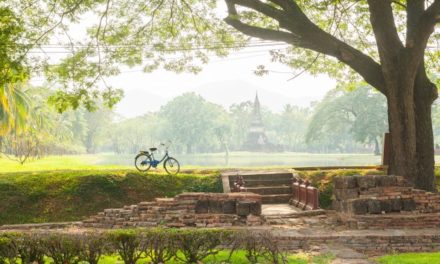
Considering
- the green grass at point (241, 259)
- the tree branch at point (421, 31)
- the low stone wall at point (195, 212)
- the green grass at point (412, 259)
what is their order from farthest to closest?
1. the tree branch at point (421, 31)
2. the low stone wall at point (195, 212)
3. the green grass at point (412, 259)
4. the green grass at point (241, 259)

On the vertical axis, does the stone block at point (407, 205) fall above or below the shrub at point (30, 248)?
above

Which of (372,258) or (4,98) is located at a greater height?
(4,98)

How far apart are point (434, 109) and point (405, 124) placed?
53.5 metres

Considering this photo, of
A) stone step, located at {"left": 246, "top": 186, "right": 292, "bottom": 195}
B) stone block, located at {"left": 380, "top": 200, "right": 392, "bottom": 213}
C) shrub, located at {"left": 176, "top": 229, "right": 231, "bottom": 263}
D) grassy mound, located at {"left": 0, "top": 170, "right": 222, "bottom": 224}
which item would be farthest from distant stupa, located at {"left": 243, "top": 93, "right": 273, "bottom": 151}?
shrub, located at {"left": 176, "top": 229, "right": 231, "bottom": 263}

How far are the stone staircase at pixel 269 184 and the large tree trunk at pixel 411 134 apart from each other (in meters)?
3.62

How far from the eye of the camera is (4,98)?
878 inches

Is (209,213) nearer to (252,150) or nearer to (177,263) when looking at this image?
(177,263)

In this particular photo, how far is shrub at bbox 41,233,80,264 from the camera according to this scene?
7352 millimetres

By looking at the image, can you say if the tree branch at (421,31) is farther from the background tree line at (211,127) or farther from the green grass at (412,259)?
the background tree line at (211,127)

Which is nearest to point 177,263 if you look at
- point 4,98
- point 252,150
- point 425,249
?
point 425,249

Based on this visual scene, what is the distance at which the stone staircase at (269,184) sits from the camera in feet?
50.9

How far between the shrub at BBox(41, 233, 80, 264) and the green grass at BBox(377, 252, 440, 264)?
17.3ft

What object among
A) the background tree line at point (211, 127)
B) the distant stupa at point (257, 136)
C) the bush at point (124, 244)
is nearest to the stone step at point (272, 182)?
the bush at point (124, 244)

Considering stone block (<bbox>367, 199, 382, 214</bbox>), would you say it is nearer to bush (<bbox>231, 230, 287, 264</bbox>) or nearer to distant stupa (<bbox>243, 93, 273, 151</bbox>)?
bush (<bbox>231, 230, 287, 264</bbox>)
